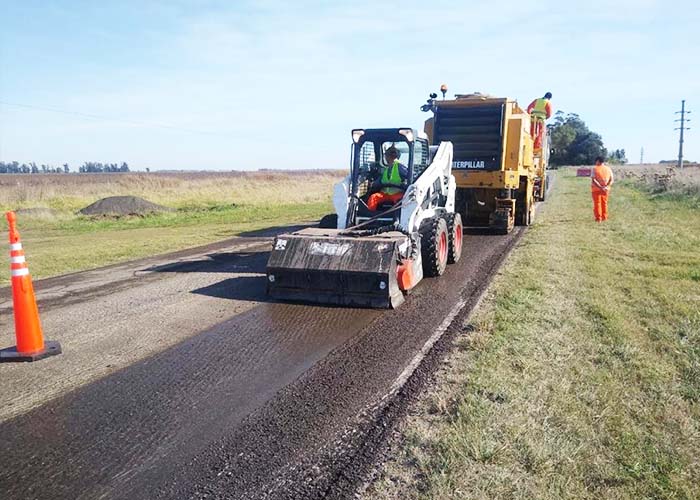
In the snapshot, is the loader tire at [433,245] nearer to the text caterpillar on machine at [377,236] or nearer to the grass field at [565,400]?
the text caterpillar on machine at [377,236]

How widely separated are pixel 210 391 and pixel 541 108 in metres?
14.3

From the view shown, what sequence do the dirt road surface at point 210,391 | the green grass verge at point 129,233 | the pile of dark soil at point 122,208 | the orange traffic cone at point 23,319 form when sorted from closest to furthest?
the dirt road surface at point 210,391 → the orange traffic cone at point 23,319 → the green grass verge at point 129,233 → the pile of dark soil at point 122,208

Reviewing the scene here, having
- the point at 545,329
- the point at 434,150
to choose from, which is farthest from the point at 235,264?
the point at 545,329

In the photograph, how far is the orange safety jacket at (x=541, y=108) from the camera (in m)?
15.6

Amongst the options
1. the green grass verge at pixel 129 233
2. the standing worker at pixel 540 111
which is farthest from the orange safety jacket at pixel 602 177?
the green grass verge at pixel 129 233

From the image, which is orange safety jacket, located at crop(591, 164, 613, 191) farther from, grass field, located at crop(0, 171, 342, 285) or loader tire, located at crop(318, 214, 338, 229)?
grass field, located at crop(0, 171, 342, 285)

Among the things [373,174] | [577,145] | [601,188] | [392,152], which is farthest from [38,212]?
[577,145]

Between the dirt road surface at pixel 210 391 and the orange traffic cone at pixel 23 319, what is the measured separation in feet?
0.55

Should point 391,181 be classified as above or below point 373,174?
below

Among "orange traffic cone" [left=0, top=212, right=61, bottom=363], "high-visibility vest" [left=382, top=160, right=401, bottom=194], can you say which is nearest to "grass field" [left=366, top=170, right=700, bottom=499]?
"high-visibility vest" [left=382, top=160, right=401, bottom=194]

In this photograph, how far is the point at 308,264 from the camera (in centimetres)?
646

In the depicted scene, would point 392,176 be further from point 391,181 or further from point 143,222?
point 143,222

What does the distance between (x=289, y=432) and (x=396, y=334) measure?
2063mm

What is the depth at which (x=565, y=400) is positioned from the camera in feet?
12.1
